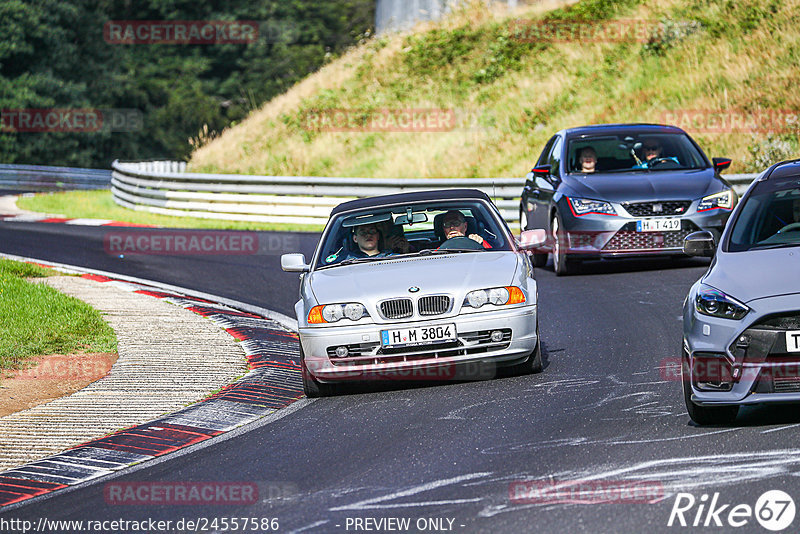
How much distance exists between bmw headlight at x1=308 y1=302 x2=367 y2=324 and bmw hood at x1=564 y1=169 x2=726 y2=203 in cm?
639

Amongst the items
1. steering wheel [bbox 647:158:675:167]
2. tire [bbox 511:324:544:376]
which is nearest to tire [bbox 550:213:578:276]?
steering wheel [bbox 647:158:675:167]

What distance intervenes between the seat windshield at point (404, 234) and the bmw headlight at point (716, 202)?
5.06 meters

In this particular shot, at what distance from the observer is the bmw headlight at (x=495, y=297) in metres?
9.15

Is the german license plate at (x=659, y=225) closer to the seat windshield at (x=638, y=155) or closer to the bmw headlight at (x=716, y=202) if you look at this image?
the bmw headlight at (x=716, y=202)

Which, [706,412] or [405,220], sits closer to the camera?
[706,412]

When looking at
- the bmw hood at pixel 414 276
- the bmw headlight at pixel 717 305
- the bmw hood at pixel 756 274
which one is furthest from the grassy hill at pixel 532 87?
the bmw headlight at pixel 717 305

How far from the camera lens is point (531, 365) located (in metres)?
9.52

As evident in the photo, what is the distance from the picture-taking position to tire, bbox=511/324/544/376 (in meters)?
9.45

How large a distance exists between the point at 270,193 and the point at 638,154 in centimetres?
1093

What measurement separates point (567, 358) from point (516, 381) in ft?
3.10

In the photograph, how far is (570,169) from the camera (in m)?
15.9

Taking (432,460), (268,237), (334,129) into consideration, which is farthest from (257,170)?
(432,460)

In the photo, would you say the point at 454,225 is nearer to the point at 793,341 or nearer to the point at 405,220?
the point at 405,220

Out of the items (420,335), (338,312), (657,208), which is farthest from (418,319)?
(657,208)
